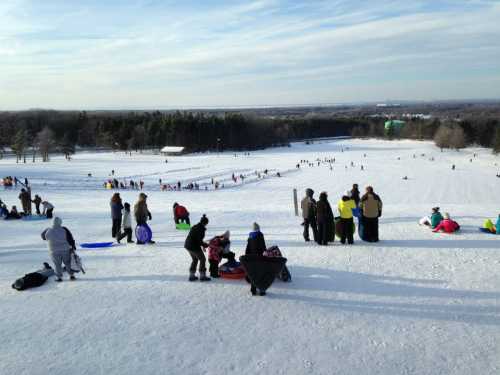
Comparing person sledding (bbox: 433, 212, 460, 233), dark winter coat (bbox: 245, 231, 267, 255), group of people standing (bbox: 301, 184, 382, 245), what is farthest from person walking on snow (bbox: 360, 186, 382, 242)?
dark winter coat (bbox: 245, 231, 267, 255)

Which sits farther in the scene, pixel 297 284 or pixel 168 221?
pixel 168 221

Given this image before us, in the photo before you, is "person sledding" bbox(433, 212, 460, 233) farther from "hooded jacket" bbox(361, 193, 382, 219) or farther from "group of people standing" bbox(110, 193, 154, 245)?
"group of people standing" bbox(110, 193, 154, 245)

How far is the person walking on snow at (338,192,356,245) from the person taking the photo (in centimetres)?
980

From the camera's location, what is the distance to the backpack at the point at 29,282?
7.61 m

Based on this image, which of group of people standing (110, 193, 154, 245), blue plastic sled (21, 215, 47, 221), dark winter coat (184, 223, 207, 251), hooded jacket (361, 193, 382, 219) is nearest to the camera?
dark winter coat (184, 223, 207, 251)

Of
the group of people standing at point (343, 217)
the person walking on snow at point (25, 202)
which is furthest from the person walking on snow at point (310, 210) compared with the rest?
the person walking on snow at point (25, 202)

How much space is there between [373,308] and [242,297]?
1.99 m

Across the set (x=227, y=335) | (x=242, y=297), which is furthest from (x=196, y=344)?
(x=242, y=297)

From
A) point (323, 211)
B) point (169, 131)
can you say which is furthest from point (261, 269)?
point (169, 131)

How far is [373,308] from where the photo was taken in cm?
657

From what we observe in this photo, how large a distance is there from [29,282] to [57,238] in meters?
0.87

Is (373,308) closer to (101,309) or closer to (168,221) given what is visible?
(101,309)

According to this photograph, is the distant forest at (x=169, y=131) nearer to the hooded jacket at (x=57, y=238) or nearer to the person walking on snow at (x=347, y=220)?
the hooded jacket at (x=57, y=238)

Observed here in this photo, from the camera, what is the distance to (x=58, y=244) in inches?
307
